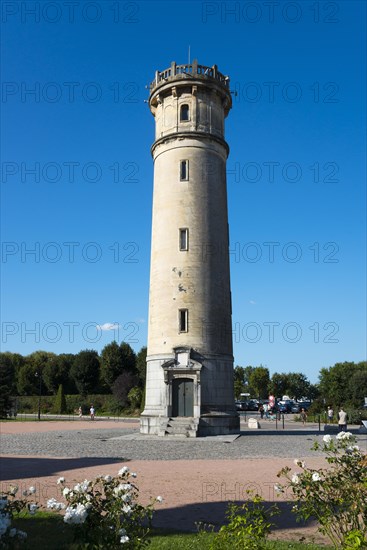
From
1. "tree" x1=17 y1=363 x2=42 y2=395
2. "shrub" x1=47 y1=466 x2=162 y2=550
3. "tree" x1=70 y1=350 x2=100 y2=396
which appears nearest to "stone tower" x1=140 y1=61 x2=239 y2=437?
"shrub" x1=47 y1=466 x2=162 y2=550

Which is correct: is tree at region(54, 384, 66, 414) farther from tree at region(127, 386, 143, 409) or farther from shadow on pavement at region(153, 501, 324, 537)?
shadow on pavement at region(153, 501, 324, 537)

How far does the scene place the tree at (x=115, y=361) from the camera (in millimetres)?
77375

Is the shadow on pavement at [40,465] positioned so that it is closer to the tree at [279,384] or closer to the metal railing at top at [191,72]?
the metal railing at top at [191,72]

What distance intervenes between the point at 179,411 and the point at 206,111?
A: 19230 millimetres

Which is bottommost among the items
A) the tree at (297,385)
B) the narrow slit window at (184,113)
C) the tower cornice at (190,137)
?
→ the tree at (297,385)

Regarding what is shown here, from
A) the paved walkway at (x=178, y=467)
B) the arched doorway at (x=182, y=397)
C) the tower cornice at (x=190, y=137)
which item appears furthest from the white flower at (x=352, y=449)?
the tower cornice at (x=190, y=137)

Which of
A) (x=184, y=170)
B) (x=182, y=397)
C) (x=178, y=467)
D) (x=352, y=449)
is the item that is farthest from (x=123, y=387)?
(x=352, y=449)

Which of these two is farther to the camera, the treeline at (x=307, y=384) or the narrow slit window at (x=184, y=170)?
the treeline at (x=307, y=384)

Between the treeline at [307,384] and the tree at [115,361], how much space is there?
29665 millimetres

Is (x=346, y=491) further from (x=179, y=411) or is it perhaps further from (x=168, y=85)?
(x=168, y=85)

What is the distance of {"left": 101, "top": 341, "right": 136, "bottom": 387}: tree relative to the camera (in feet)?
254

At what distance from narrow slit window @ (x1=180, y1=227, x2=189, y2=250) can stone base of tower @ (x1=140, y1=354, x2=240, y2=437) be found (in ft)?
20.6

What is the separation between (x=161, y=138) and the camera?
33.8 meters

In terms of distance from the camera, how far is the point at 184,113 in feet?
110
